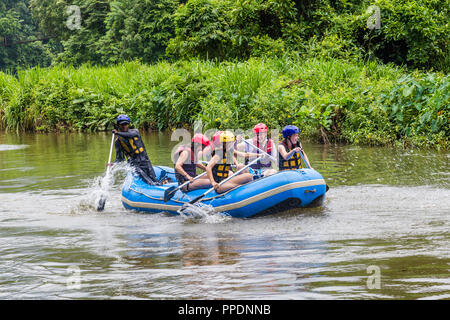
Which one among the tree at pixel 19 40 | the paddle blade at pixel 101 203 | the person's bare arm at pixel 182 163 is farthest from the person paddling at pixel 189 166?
the tree at pixel 19 40

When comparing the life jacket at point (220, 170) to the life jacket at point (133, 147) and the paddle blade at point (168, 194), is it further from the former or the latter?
the life jacket at point (133, 147)

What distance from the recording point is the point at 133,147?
977 cm

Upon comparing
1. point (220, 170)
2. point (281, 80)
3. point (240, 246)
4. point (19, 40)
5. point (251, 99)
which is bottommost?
point (240, 246)

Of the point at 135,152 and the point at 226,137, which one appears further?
the point at 135,152

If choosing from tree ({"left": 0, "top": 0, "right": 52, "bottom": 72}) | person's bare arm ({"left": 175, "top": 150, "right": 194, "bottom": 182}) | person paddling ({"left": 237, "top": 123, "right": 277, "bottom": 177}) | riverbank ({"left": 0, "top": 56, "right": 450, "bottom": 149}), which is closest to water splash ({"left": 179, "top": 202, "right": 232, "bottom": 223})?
person's bare arm ({"left": 175, "top": 150, "right": 194, "bottom": 182})

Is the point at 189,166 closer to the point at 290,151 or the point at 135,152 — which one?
the point at 135,152

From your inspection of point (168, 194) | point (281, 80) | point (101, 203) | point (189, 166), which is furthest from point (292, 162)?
point (281, 80)

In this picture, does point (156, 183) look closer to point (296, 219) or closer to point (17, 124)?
point (296, 219)

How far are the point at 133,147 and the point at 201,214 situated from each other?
191 cm

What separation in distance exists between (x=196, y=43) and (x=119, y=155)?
12.7 m

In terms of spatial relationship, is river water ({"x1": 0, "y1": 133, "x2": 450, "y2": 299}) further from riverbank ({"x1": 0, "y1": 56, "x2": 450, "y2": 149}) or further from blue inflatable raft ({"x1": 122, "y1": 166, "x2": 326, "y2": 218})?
riverbank ({"x1": 0, "y1": 56, "x2": 450, "y2": 149})

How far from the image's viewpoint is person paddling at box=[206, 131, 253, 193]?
849 centimetres

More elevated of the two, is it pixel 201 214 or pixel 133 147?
pixel 133 147

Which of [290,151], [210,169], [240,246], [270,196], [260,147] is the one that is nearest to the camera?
[240,246]
